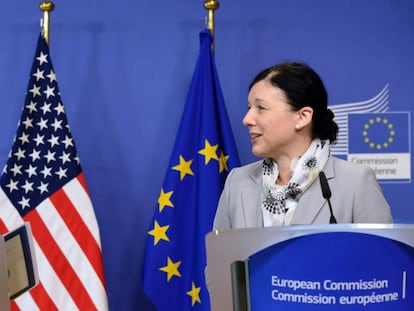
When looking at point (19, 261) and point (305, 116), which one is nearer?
point (19, 261)

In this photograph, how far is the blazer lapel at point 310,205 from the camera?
1.76m

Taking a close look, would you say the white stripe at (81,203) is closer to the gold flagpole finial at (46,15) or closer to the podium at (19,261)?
the gold flagpole finial at (46,15)

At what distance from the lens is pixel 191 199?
2.68 m

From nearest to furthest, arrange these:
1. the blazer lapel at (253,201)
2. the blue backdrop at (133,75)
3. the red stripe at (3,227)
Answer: the blazer lapel at (253,201), the red stripe at (3,227), the blue backdrop at (133,75)

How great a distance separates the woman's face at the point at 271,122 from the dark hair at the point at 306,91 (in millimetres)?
24

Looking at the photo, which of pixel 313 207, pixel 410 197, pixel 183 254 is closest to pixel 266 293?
pixel 313 207

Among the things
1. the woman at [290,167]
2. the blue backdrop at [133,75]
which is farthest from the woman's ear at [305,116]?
the blue backdrop at [133,75]

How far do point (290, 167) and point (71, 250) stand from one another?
1.13m

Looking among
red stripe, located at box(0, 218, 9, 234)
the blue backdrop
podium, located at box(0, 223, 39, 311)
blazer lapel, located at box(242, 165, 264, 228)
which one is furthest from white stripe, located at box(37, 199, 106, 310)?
podium, located at box(0, 223, 39, 311)

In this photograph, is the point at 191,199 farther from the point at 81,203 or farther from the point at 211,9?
the point at 211,9

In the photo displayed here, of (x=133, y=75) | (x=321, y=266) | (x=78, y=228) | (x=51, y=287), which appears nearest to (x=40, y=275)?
(x=51, y=287)

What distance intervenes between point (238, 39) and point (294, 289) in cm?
223

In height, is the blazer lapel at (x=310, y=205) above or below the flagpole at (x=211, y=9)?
below

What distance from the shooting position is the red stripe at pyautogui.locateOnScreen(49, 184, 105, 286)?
2559 mm
